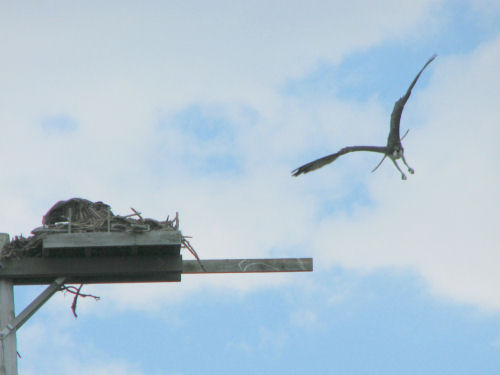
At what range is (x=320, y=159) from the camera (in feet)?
28.8

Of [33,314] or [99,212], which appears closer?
[33,314]

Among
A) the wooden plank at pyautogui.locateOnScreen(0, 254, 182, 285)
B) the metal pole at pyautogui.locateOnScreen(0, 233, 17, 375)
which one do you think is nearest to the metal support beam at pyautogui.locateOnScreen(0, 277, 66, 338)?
the metal pole at pyautogui.locateOnScreen(0, 233, 17, 375)

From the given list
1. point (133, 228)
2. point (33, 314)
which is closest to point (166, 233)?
point (133, 228)

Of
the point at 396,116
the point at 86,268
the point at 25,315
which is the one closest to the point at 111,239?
the point at 86,268

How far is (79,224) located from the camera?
8.58 metres

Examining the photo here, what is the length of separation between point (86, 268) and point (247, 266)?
1.58 metres

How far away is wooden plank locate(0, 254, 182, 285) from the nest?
4.9 inches

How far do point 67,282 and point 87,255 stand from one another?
12.7 inches

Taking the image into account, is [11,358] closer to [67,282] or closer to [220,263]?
[67,282]

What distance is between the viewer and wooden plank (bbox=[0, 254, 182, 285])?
26.9 feet

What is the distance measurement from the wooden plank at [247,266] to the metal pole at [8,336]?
5.51 feet

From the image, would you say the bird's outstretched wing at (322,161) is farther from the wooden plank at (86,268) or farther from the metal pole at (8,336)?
the metal pole at (8,336)

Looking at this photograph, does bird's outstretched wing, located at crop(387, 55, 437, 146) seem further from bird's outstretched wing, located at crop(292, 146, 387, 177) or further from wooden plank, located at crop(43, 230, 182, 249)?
wooden plank, located at crop(43, 230, 182, 249)

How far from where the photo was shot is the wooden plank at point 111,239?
8016 mm
